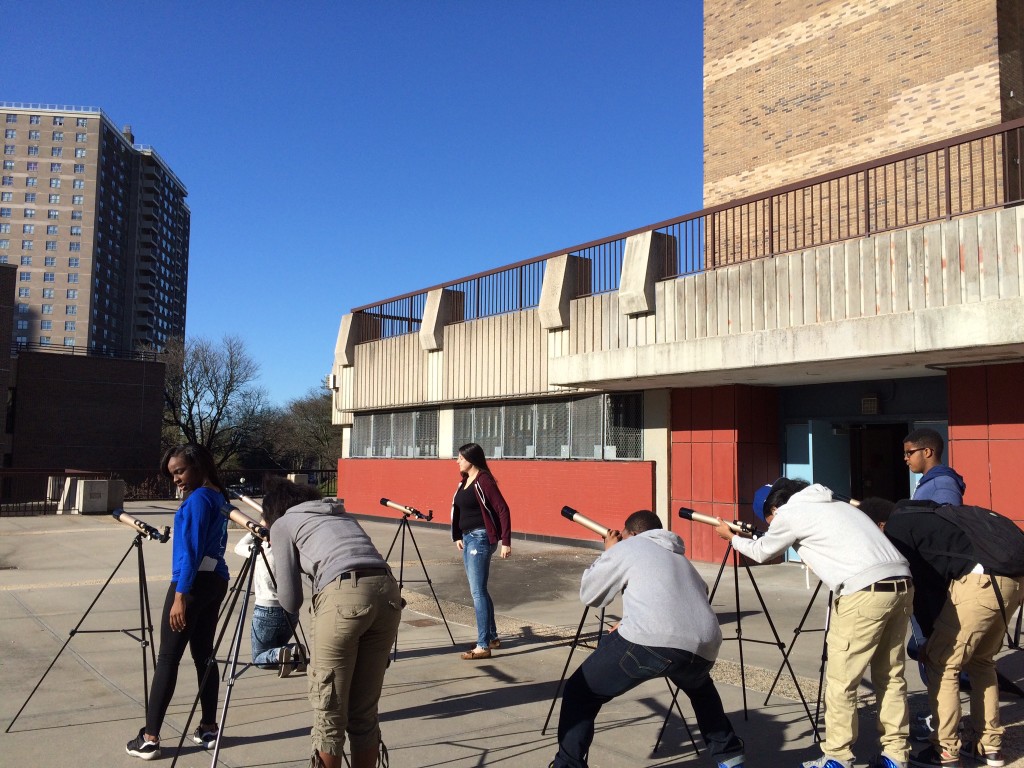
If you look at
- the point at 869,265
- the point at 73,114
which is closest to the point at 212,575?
the point at 869,265

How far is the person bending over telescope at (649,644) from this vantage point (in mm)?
3719

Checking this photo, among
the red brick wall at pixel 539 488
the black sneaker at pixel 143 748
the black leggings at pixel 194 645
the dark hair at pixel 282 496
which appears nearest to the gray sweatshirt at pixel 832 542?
the dark hair at pixel 282 496

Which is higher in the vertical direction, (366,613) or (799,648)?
(366,613)

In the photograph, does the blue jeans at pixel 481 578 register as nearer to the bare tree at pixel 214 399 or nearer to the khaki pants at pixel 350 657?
the khaki pants at pixel 350 657

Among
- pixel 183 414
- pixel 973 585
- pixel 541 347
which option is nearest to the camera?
pixel 973 585

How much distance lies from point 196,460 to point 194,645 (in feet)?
3.59

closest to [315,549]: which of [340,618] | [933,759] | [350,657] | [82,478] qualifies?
[340,618]

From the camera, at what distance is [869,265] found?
10.0 meters

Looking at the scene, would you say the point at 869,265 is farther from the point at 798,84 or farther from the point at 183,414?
the point at 183,414

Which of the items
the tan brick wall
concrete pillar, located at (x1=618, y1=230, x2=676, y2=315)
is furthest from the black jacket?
the tan brick wall

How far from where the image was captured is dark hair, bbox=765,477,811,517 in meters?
4.58

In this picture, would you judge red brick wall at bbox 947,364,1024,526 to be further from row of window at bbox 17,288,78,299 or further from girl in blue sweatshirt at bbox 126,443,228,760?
row of window at bbox 17,288,78,299

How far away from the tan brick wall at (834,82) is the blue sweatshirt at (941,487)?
→ 14.6 m

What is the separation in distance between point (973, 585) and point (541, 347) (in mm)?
11417
